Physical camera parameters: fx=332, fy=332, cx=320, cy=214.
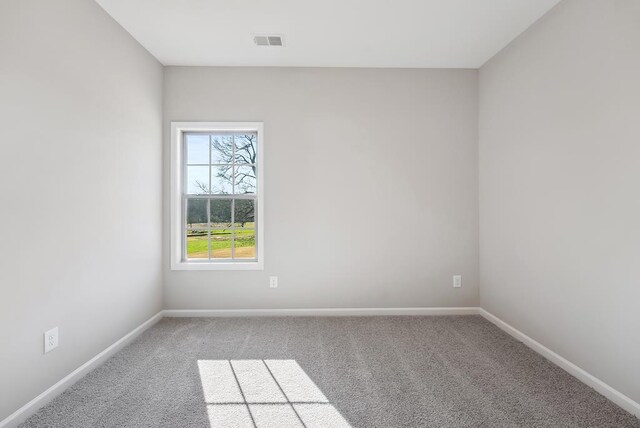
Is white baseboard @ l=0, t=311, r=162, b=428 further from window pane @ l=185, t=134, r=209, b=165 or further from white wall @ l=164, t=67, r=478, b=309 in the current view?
window pane @ l=185, t=134, r=209, b=165

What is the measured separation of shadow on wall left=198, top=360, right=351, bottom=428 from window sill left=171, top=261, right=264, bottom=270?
3.86ft

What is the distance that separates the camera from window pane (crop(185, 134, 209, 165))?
12.4 ft

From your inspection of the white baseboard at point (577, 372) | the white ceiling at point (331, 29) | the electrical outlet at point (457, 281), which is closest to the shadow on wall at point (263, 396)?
the white baseboard at point (577, 372)

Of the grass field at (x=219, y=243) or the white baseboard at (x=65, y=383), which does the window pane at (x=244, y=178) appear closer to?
the grass field at (x=219, y=243)

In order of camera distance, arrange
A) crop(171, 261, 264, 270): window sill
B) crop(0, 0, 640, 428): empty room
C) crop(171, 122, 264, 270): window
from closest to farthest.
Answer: crop(0, 0, 640, 428): empty room → crop(171, 261, 264, 270): window sill → crop(171, 122, 264, 270): window

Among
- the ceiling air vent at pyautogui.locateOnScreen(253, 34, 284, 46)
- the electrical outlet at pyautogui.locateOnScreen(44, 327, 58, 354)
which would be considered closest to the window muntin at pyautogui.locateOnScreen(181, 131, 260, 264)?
the ceiling air vent at pyautogui.locateOnScreen(253, 34, 284, 46)

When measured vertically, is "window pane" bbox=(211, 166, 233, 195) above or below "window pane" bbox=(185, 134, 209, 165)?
below

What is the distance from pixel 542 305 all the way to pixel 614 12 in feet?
6.95

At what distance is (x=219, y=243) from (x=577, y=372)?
3389mm

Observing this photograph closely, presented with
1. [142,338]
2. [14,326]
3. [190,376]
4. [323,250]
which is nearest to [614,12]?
[323,250]

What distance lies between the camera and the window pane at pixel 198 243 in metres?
3.79

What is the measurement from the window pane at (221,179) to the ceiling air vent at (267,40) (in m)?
1.36

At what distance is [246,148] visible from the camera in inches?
149

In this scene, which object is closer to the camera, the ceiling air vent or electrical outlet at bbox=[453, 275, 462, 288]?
the ceiling air vent
